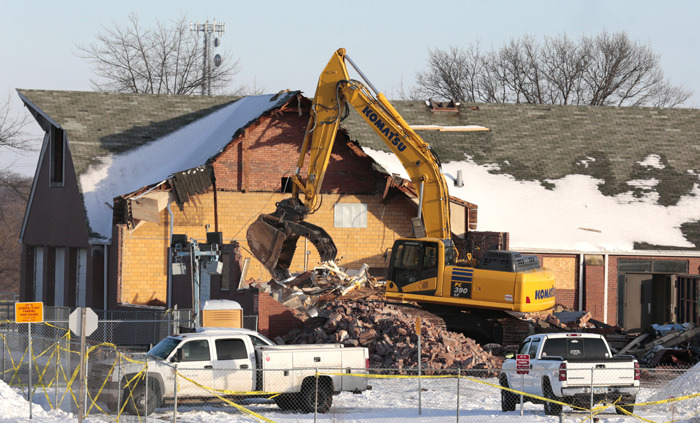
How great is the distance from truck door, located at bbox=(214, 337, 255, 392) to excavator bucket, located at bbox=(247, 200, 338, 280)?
31.2 feet

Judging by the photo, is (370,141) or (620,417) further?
(370,141)

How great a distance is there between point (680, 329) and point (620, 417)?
11613mm

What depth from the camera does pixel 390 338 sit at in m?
27.5

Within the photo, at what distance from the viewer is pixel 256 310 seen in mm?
30000

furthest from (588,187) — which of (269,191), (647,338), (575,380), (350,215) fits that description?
(575,380)

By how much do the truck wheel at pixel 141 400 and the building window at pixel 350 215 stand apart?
716 inches

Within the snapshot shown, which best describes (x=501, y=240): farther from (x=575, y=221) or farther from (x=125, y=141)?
(x=125, y=141)

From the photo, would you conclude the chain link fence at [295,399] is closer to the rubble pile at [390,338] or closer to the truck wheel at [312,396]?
the truck wheel at [312,396]

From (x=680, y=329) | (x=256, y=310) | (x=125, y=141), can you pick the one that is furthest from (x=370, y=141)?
(x=680, y=329)

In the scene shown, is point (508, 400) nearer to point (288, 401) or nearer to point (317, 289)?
point (288, 401)

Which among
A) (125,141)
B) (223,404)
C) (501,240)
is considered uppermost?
(125,141)

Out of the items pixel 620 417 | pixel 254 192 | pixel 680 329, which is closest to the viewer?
pixel 620 417

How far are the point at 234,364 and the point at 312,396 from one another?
1762mm

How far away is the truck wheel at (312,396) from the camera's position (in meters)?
20.3
